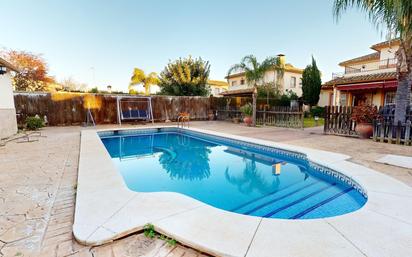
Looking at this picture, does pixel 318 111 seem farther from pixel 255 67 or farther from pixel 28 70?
pixel 28 70

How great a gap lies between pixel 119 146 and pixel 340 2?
31.5ft

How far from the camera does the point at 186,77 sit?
1848 cm

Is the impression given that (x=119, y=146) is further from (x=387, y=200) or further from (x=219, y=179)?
(x=387, y=200)

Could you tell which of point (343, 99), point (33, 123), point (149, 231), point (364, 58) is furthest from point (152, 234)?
point (364, 58)

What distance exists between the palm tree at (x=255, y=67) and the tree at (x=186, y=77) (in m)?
5.94

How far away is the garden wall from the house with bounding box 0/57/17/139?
115 inches

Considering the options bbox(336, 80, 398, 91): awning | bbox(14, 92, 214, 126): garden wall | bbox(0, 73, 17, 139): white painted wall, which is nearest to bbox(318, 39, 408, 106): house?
bbox(336, 80, 398, 91): awning

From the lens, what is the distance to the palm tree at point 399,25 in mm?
5988

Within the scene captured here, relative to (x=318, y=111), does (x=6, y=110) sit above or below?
above

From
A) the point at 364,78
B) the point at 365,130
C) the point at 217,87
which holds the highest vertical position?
the point at 217,87

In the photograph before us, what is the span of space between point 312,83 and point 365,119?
43.4 feet

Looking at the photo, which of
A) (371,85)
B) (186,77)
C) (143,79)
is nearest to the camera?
(371,85)

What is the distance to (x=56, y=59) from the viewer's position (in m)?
21.1

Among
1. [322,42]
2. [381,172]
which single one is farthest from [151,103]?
[381,172]
